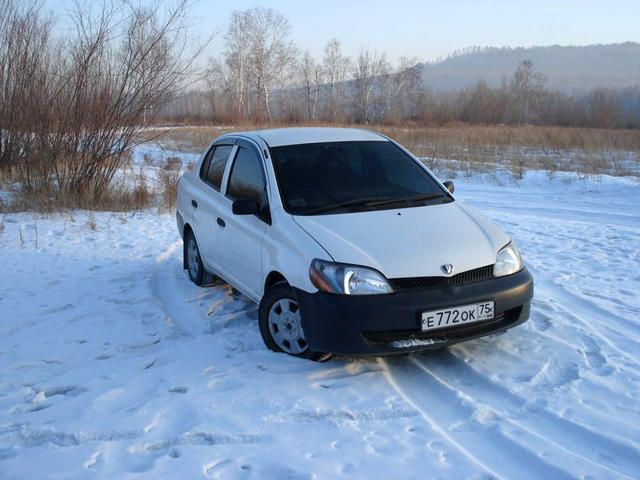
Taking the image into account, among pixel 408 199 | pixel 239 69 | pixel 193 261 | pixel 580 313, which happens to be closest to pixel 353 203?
pixel 408 199

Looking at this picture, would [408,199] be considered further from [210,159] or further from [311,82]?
[311,82]

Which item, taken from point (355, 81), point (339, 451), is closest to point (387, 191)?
point (339, 451)

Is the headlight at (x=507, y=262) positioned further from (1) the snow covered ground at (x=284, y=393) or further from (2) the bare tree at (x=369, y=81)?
(2) the bare tree at (x=369, y=81)

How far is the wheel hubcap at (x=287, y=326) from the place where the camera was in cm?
433

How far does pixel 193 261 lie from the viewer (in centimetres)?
654

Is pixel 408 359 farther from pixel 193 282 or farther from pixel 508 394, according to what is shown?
pixel 193 282

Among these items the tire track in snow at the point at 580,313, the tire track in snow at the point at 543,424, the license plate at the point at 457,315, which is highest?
the license plate at the point at 457,315

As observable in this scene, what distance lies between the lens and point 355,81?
68250 mm

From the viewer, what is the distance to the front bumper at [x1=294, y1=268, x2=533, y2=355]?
382cm

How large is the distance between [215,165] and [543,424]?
12.9 feet

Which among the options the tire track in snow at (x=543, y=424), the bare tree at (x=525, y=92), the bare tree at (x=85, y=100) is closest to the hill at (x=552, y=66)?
the bare tree at (x=525, y=92)

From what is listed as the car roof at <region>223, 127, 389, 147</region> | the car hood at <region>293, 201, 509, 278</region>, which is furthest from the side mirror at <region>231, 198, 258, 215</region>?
the car roof at <region>223, 127, 389, 147</region>

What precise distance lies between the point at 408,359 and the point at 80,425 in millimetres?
2199

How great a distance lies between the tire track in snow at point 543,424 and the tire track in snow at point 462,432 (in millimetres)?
97
